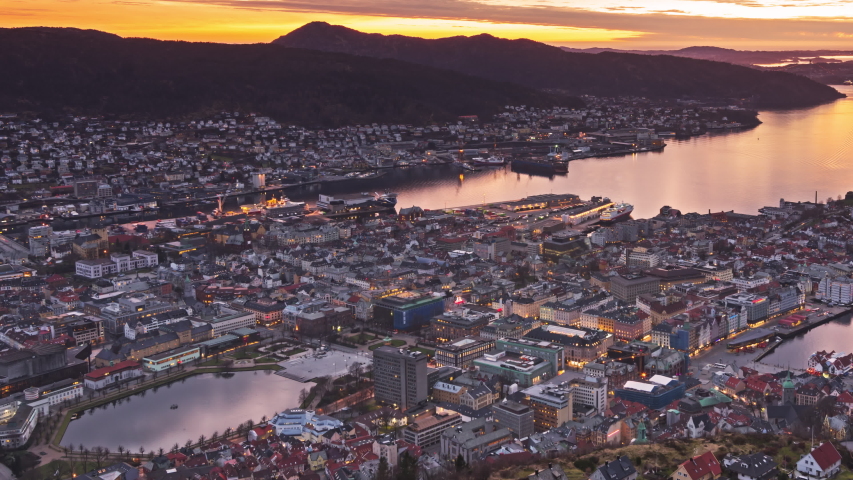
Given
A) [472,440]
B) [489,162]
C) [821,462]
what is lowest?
[489,162]

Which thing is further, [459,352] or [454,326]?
[454,326]

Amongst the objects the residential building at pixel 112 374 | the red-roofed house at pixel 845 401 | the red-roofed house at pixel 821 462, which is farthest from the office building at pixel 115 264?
the red-roofed house at pixel 821 462

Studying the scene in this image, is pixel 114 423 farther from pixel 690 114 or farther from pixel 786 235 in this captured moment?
pixel 690 114

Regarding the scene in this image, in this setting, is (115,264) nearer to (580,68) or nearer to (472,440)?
(472,440)

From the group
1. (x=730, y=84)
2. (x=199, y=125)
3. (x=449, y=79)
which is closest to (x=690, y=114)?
(x=449, y=79)

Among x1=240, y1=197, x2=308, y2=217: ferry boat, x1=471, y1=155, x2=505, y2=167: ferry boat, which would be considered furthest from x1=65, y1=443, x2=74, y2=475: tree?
x1=471, y1=155, x2=505, y2=167: ferry boat

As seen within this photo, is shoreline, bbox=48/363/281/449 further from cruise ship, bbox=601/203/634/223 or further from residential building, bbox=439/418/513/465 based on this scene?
cruise ship, bbox=601/203/634/223

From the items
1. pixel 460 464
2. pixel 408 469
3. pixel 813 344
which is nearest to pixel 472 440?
pixel 460 464
